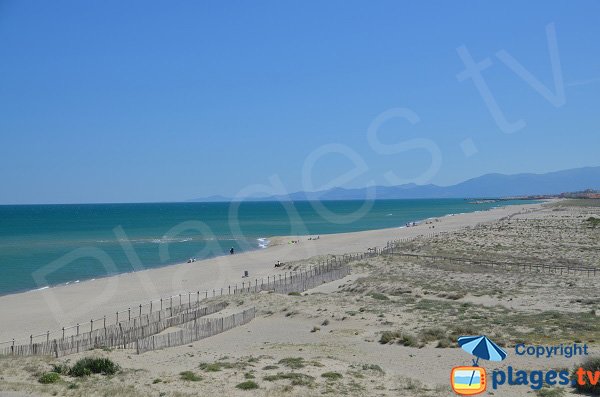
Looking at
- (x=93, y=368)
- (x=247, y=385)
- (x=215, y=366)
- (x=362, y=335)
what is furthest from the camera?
(x=362, y=335)

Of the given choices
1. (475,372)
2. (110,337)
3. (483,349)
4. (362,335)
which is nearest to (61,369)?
(110,337)

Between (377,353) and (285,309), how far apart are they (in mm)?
9670

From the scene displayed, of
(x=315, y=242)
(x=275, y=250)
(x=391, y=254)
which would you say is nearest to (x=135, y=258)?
(x=275, y=250)

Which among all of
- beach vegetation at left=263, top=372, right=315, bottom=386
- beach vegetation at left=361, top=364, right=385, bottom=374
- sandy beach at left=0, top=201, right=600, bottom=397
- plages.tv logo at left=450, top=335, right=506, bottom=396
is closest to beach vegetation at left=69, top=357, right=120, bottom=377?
sandy beach at left=0, top=201, right=600, bottom=397

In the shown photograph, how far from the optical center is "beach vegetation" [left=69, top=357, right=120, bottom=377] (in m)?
17.4

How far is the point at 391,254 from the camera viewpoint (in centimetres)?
5122

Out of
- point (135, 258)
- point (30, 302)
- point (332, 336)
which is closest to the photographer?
point (332, 336)

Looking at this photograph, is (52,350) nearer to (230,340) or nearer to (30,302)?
(230,340)

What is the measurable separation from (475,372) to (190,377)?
322 inches

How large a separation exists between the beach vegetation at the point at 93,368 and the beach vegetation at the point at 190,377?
234cm

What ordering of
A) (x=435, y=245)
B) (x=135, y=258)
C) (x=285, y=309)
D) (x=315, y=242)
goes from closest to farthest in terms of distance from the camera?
(x=285, y=309) < (x=435, y=245) < (x=135, y=258) < (x=315, y=242)

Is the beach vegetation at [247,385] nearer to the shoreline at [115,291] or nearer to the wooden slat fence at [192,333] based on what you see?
the wooden slat fence at [192,333]

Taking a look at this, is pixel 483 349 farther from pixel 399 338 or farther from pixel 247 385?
pixel 399 338

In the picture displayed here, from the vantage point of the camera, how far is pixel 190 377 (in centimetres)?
1658
